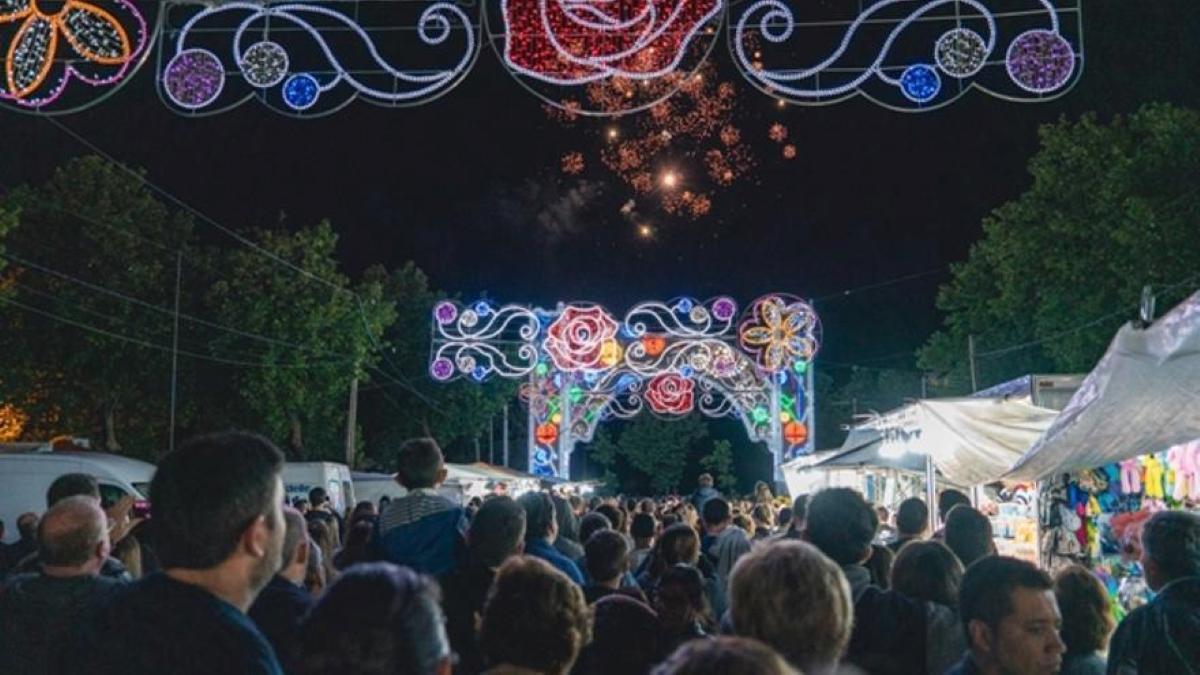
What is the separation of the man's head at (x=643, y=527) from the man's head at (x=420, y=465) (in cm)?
368

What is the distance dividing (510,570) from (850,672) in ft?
3.41

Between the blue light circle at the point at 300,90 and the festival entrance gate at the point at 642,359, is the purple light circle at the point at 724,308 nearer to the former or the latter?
→ the festival entrance gate at the point at 642,359

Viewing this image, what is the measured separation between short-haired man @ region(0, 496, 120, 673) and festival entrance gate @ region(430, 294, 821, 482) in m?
22.1

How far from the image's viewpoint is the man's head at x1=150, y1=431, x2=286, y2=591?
9.07ft

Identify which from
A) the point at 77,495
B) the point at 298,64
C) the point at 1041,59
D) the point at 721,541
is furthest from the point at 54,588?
the point at 1041,59

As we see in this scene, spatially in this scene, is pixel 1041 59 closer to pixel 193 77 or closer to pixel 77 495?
pixel 193 77

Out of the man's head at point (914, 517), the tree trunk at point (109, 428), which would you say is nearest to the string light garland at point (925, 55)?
the man's head at point (914, 517)

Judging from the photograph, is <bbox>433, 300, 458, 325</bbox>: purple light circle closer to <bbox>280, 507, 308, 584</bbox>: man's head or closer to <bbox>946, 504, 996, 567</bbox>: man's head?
<bbox>946, 504, 996, 567</bbox>: man's head

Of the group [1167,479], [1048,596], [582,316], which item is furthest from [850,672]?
[582,316]

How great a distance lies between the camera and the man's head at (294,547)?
462 centimetres

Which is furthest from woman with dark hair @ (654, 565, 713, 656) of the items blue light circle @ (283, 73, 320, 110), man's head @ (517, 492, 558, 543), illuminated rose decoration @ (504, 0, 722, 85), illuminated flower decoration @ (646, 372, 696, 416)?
illuminated flower decoration @ (646, 372, 696, 416)

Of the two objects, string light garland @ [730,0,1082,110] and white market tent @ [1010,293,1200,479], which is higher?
string light garland @ [730,0,1082,110]

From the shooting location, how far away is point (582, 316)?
1165 inches

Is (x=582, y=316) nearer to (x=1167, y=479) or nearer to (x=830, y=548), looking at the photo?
(x=1167, y=479)
